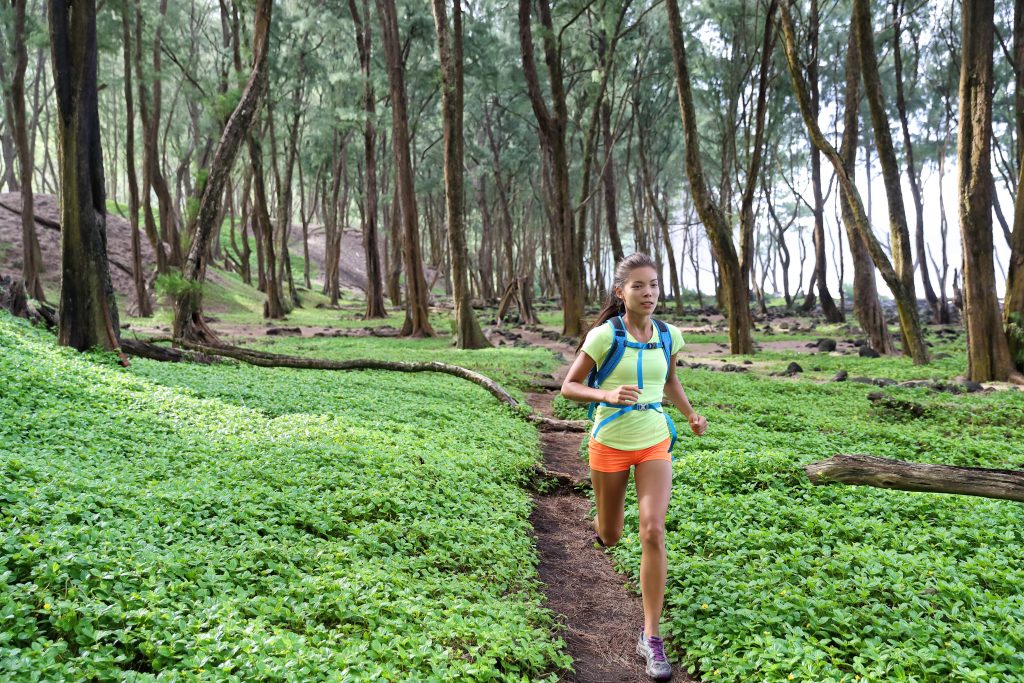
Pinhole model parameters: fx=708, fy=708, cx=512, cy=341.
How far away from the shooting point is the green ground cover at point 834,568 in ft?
12.0

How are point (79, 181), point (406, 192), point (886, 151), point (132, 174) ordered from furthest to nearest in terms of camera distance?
point (406, 192) < point (132, 174) < point (886, 151) < point (79, 181)

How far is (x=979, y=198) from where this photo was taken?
12.1 m

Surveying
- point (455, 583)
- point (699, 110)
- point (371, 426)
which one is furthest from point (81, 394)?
point (699, 110)

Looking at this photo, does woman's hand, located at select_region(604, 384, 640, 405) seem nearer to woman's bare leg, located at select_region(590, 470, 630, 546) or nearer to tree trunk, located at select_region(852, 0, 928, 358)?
woman's bare leg, located at select_region(590, 470, 630, 546)

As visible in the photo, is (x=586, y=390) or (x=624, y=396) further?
(x=586, y=390)

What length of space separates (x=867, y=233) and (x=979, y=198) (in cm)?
287

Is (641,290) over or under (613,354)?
over

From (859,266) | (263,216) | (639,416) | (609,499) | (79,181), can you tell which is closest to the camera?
(639,416)

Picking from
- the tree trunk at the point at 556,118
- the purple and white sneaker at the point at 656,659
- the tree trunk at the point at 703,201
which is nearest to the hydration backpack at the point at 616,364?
the purple and white sneaker at the point at 656,659

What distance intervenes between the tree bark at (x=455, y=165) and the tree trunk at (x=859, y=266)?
967 cm

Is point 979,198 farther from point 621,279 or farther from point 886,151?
point 621,279

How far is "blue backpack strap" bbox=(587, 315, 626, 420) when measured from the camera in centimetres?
416

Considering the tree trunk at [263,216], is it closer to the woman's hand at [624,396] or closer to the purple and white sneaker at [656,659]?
the woman's hand at [624,396]

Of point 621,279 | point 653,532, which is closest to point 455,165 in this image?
point 621,279
